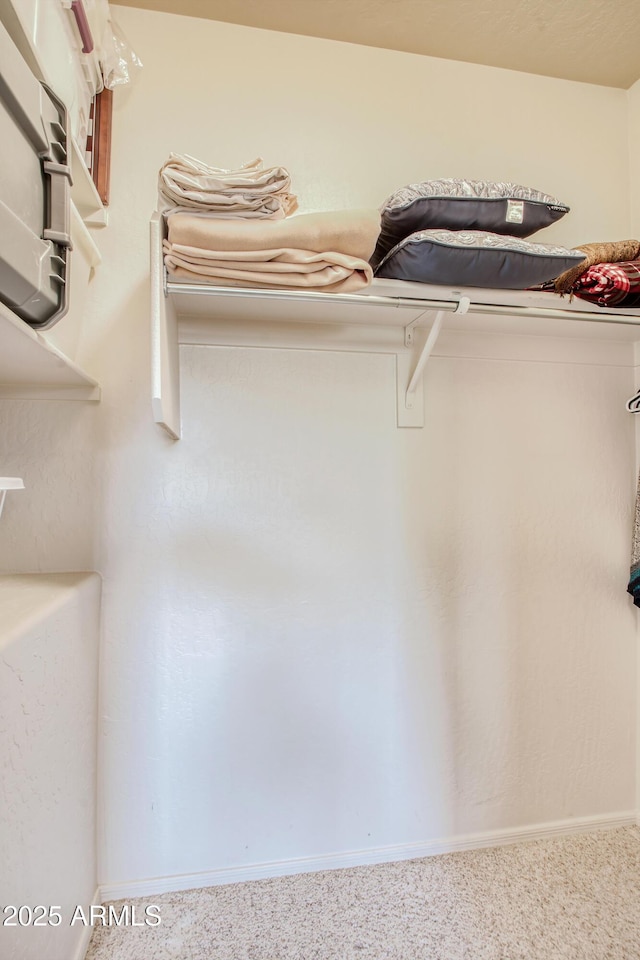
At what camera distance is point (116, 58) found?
120cm

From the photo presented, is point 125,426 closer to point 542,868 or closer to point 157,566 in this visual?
point 157,566

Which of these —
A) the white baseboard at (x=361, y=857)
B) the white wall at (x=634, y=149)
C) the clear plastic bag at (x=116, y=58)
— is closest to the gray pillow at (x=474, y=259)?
the white wall at (x=634, y=149)

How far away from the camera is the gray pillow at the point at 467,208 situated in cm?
103

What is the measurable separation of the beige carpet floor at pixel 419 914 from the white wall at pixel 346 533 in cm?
8

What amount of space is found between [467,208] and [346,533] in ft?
2.92

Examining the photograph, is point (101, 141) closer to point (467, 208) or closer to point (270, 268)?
point (270, 268)

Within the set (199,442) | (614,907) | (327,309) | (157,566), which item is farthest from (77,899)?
(327,309)

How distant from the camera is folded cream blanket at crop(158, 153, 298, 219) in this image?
95 centimetres

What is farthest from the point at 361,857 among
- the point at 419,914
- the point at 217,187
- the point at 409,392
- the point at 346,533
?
the point at 217,187

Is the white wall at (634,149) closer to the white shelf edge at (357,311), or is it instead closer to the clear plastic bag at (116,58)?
the white shelf edge at (357,311)

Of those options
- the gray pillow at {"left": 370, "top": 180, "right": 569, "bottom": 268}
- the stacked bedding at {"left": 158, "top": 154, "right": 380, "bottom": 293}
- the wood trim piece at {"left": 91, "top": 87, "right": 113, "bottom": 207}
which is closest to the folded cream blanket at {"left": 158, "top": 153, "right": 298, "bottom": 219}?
the stacked bedding at {"left": 158, "top": 154, "right": 380, "bottom": 293}

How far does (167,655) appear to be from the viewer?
49.6 inches

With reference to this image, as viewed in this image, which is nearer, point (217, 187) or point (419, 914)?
point (217, 187)

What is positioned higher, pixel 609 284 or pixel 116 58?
pixel 116 58
